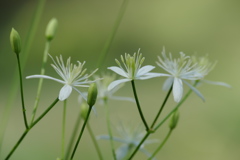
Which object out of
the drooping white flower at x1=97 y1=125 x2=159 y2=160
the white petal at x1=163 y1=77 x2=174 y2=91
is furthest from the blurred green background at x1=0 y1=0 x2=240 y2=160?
the white petal at x1=163 y1=77 x2=174 y2=91

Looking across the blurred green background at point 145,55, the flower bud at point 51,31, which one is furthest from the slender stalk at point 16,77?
the blurred green background at point 145,55

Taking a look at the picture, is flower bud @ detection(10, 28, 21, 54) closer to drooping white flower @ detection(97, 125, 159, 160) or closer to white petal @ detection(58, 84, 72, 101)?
white petal @ detection(58, 84, 72, 101)

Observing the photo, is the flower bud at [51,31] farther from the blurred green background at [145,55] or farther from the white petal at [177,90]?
the blurred green background at [145,55]

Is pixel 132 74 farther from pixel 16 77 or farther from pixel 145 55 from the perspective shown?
pixel 145 55

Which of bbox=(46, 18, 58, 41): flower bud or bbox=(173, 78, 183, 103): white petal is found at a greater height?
bbox=(46, 18, 58, 41): flower bud

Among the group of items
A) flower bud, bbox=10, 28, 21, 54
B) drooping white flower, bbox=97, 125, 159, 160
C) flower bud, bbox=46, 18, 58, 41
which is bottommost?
drooping white flower, bbox=97, 125, 159, 160

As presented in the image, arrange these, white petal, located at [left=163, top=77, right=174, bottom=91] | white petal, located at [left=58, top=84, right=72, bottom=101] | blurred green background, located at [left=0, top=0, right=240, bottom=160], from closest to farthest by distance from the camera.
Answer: white petal, located at [left=58, top=84, right=72, bottom=101], white petal, located at [left=163, top=77, right=174, bottom=91], blurred green background, located at [left=0, top=0, right=240, bottom=160]

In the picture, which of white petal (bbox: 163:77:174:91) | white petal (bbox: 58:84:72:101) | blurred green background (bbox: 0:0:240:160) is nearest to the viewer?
white petal (bbox: 58:84:72:101)

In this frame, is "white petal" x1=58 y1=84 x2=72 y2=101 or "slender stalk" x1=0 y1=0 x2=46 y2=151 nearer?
"white petal" x1=58 y1=84 x2=72 y2=101

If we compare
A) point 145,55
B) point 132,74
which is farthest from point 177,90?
point 145,55
